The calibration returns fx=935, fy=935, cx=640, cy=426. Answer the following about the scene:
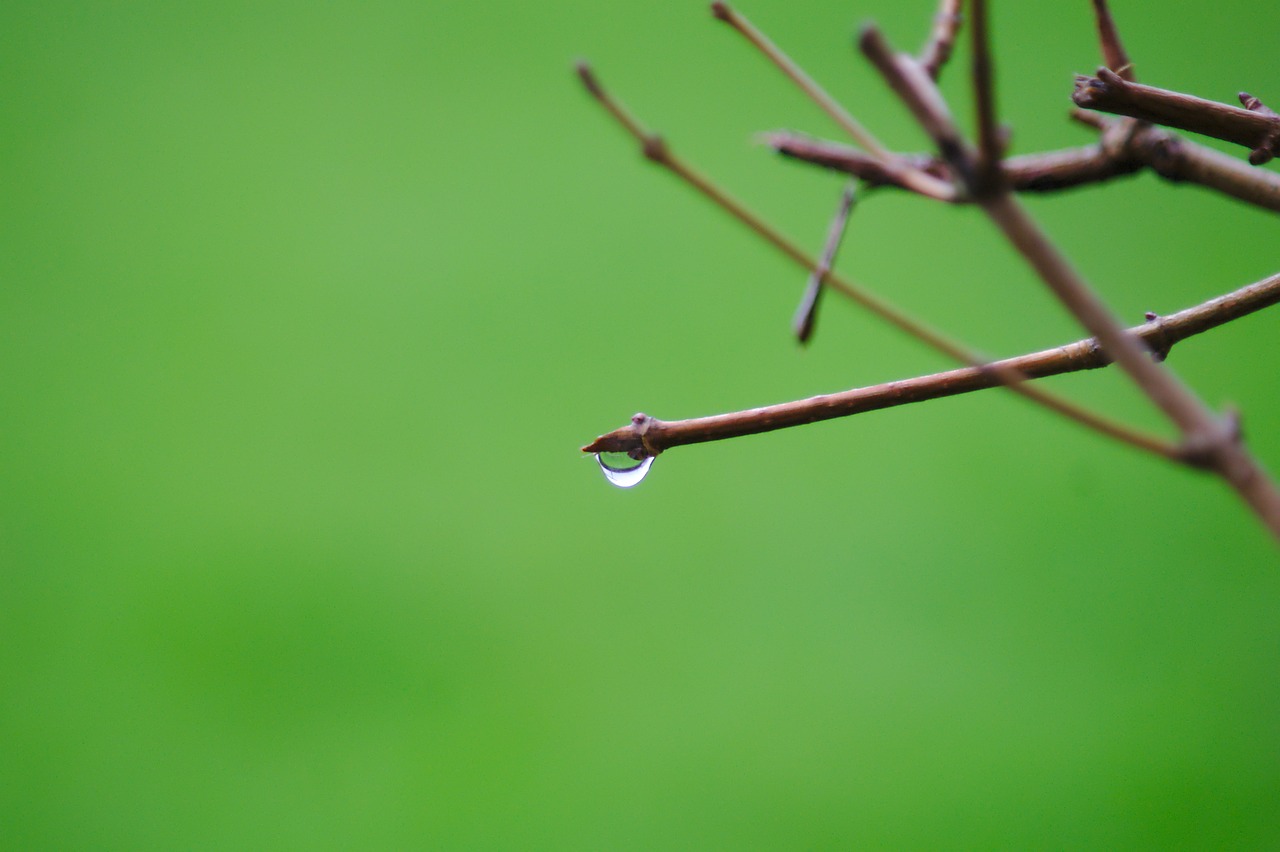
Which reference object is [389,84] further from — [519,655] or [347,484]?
[519,655]

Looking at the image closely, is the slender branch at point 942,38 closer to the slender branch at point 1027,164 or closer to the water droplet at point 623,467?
the slender branch at point 1027,164

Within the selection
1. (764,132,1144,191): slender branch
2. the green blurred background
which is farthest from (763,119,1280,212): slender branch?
the green blurred background

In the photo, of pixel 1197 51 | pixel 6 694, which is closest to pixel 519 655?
pixel 6 694

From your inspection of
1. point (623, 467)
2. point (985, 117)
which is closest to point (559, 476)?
point (623, 467)

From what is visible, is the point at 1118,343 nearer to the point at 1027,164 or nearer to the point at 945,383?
the point at 945,383

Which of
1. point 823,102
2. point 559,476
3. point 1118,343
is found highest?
point 559,476

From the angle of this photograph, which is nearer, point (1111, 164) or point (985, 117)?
point (985, 117)

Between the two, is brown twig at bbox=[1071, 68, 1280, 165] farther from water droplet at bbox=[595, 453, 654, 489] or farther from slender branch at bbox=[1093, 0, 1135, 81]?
water droplet at bbox=[595, 453, 654, 489]

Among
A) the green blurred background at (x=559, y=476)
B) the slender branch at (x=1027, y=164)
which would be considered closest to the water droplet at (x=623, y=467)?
the slender branch at (x=1027, y=164)
